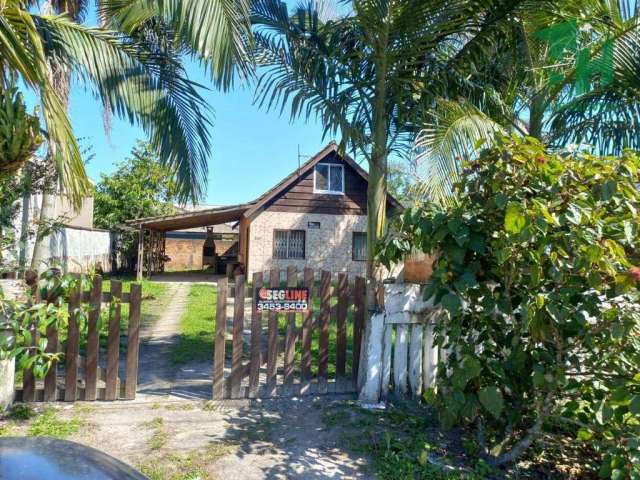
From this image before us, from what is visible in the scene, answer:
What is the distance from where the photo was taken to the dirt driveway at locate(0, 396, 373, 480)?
308 centimetres

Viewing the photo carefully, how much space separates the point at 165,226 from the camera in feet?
63.2

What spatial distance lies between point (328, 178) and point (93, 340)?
46.4 ft

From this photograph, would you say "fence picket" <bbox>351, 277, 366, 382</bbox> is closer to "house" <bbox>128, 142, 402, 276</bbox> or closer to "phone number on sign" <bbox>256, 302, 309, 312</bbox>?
"phone number on sign" <bbox>256, 302, 309, 312</bbox>

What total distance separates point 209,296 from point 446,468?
11367 mm

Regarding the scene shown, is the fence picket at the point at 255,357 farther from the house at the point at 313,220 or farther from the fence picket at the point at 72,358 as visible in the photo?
the house at the point at 313,220

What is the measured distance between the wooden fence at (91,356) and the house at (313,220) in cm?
1268

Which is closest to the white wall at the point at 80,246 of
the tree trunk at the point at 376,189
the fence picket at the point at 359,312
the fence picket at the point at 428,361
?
the fence picket at the point at 359,312

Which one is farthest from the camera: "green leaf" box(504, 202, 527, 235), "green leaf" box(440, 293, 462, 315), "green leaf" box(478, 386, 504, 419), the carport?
the carport

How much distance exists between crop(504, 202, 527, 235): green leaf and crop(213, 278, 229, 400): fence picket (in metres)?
2.79

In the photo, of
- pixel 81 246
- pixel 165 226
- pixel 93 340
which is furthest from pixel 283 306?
pixel 165 226

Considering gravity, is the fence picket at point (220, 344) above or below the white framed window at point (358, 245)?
below

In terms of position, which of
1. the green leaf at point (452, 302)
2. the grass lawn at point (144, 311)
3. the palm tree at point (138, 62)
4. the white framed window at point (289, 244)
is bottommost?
the grass lawn at point (144, 311)

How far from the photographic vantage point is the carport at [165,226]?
15445mm

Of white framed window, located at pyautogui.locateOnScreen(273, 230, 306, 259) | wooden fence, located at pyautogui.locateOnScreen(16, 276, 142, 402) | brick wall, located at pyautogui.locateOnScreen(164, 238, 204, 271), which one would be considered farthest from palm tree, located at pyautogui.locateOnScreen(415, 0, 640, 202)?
brick wall, located at pyautogui.locateOnScreen(164, 238, 204, 271)
